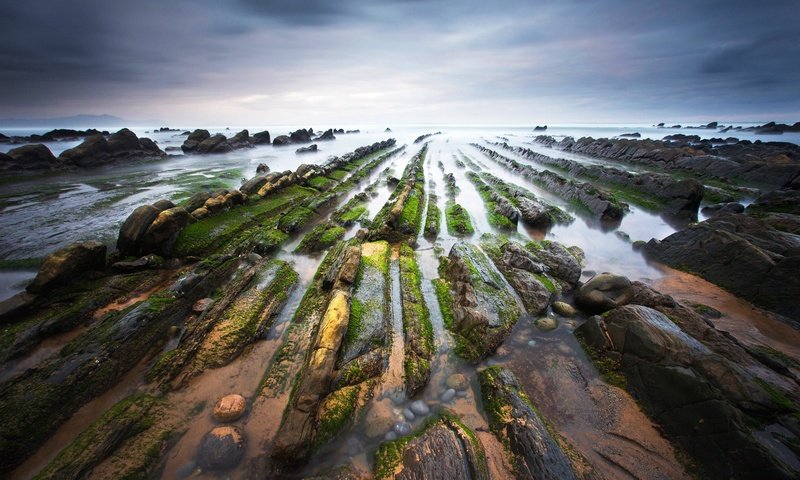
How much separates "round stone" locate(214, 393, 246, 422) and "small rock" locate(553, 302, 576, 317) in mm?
8476

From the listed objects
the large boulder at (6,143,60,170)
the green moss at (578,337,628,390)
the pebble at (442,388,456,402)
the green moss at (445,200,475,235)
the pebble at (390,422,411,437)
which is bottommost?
the green moss at (578,337,628,390)

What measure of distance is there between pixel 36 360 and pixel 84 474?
3847mm

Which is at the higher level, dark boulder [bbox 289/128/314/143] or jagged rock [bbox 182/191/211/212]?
dark boulder [bbox 289/128/314/143]

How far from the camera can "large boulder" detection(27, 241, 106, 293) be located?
26.7 ft

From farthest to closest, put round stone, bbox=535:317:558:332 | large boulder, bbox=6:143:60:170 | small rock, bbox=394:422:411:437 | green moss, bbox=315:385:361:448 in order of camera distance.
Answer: large boulder, bbox=6:143:60:170 → round stone, bbox=535:317:558:332 → small rock, bbox=394:422:411:437 → green moss, bbox=315:385:361:448

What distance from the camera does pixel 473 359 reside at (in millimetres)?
6945

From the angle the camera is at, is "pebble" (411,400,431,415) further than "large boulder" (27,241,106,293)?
No

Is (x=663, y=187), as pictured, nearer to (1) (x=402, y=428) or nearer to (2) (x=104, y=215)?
(1) (x=402, y=428)

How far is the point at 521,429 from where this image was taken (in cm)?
508

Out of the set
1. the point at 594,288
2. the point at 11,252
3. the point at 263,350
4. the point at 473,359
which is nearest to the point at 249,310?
the point at 263,350

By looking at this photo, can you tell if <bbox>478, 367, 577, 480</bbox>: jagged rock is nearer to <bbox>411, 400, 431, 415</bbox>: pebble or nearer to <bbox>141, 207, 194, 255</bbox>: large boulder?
<bbox>411, 400, 431, 415</bbox>: pebble

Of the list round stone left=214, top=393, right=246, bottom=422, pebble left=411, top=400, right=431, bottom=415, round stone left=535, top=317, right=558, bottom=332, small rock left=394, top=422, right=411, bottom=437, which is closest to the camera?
small rock left=394, top=422, right=411, bottom=437

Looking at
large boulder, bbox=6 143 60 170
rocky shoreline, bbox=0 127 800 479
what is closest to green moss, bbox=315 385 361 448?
rocky shoreline, bbox=0 127 800 479

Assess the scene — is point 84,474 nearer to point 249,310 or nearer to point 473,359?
point 249,310
